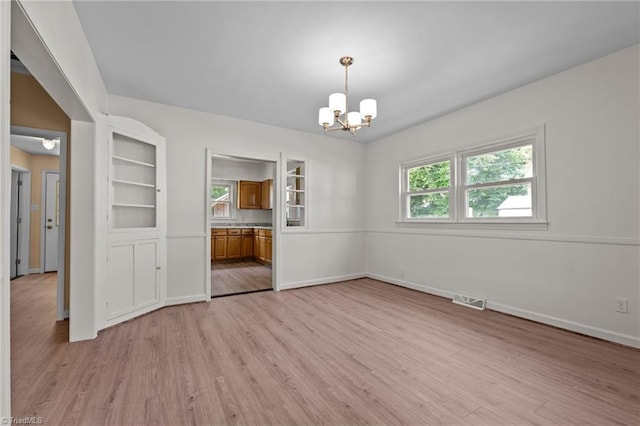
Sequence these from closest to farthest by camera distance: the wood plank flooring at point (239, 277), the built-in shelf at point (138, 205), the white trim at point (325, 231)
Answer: the built-in shelf at point (138, 205) → the wood plank flooring at point (239, 277) → the white trim at point (325, 231)

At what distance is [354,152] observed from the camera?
5.61 metres

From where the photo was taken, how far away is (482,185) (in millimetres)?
3789

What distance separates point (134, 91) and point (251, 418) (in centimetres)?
370

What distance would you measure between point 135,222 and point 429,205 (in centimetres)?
415

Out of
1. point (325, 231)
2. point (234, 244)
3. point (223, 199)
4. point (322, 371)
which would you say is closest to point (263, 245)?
point (234, 244)

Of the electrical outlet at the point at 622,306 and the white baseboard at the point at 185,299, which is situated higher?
the electrical outlet at the point at 622,306

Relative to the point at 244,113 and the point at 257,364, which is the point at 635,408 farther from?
the point at 244,113

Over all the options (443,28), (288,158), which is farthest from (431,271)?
(443,28)

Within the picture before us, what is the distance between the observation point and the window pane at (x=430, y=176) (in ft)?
14.1

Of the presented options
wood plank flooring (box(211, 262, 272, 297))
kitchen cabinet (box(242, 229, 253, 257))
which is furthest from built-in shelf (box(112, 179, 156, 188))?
kitchen cabinet (box(242, 229, 253, 257))

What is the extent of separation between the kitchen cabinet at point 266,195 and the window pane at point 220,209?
981 millimetres

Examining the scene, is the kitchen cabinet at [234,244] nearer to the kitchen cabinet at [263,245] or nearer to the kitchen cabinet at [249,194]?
the kitchen cabinet at [263,245]

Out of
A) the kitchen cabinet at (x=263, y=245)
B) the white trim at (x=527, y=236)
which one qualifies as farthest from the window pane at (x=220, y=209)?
the white trim at (x=527, y=236)

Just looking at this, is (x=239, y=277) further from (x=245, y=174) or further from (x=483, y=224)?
(x=483, y=224)
